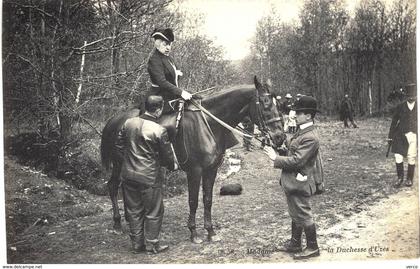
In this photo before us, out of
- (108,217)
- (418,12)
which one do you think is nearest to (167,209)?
(108,217)

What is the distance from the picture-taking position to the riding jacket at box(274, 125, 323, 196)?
4.37 metres

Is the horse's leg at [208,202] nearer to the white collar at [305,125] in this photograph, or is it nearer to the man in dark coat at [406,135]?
the white collar at [305,125]

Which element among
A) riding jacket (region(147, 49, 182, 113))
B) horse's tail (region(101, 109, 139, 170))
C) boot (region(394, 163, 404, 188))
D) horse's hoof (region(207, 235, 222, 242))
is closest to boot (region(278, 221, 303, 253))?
horse's hoof (region(207, 235, 222, 242))

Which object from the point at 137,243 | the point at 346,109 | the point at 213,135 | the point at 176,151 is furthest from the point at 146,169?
the point at 346,109

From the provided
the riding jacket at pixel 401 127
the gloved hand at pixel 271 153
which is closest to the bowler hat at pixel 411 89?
the riding jacket at pixel 401 127

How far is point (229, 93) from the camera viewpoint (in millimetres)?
5203

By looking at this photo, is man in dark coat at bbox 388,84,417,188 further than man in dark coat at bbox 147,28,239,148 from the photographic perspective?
Yes

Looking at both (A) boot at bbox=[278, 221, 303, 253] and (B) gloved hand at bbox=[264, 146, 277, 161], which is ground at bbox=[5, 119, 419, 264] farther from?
(B) gloved hand at bbox=[264, 146, 277, 161]

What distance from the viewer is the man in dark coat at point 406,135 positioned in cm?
648

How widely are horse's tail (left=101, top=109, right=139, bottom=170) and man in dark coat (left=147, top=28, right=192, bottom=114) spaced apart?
57cm

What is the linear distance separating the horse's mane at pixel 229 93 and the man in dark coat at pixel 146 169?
772 millimetres

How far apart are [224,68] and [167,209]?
5343mm

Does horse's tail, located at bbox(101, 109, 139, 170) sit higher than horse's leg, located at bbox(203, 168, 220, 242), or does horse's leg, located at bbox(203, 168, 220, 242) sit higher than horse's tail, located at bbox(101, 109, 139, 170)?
horse's tail, located at bbox(101, 109, 139, 170)

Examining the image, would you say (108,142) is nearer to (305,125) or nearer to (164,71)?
(164,71)
